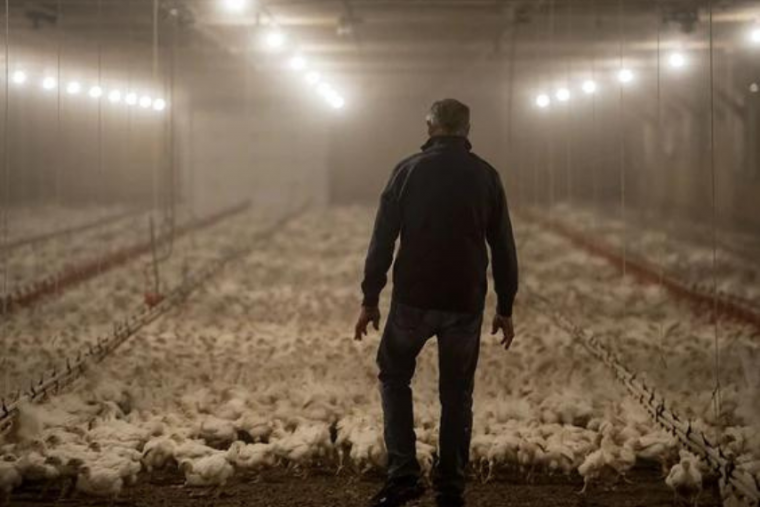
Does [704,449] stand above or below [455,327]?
below

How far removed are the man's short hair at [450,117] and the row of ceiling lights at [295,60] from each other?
10.0m

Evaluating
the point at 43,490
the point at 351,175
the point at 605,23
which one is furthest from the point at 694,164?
the point at 43,490

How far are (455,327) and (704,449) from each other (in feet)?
4.30

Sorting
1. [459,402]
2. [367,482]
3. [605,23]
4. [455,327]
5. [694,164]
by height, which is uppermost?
[605,23]

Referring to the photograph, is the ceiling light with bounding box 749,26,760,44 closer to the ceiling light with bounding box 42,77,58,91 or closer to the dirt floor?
the ceiling light with bounding box 42,77,58,91

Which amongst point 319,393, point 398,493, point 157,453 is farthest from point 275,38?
point 398,493

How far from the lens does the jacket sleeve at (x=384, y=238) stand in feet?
12.2

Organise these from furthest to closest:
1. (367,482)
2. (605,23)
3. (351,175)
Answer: (351,175) < (605,23) < (367,482)

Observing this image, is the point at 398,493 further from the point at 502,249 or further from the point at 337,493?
the point at 502,249

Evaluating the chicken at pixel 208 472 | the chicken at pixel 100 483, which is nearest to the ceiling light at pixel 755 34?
the chicken at pixel 208 472

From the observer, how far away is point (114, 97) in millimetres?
15430

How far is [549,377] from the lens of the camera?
5.85 meters

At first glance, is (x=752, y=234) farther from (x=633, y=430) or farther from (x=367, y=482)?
(x=367, y=482)

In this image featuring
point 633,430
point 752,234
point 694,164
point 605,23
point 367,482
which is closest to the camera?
point 367,482
